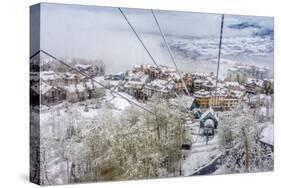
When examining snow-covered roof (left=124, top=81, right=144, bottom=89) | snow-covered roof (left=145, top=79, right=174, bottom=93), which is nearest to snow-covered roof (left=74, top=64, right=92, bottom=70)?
snow-covered roof (left=124, top=81, right=144, bottom=89)

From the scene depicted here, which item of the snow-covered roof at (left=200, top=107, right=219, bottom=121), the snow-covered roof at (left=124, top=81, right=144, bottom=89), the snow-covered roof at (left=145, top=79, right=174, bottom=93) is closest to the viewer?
the snow-covered roof at (left=124, top=81, right=144, bottom=89)

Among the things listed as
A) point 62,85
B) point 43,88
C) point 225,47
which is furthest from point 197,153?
point 43,88

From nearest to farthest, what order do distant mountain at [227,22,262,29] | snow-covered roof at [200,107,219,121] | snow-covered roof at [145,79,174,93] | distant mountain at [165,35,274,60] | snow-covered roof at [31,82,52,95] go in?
snow-covered roof at [31,82,52,95] → snow-covered roof at [145,79,174,93] → distant mountain at [165,35,274,60] → snow-covered roof at [200,107,219,121] → distant mountain at [227,22,262,29]

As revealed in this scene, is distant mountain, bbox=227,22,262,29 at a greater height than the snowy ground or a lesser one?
greater

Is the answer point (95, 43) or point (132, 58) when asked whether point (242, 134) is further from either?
point (95, 43)

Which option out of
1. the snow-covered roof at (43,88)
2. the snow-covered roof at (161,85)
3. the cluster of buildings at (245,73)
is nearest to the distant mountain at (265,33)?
the cluster of buildings at (245,73)

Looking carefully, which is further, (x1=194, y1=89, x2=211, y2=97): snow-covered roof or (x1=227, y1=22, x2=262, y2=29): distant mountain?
(x1=227, y1=22, x2=262, y2=29): distant mountain

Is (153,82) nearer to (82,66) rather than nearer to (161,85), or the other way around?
(161,85)

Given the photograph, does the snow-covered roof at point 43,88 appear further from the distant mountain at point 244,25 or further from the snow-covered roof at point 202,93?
the distant mountain at point 244,25

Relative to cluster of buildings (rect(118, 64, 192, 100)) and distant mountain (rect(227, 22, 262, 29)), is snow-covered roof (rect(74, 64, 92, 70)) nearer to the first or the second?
cluster of buildings (rect(118, 64, 192, 100))
